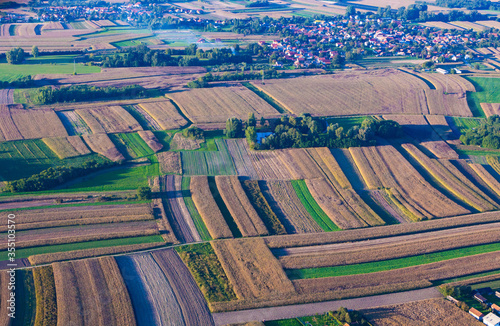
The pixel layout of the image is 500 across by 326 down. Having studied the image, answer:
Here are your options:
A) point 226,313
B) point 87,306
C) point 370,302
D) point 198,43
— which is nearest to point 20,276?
point 87,306

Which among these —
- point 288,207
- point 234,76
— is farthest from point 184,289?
point 234,76

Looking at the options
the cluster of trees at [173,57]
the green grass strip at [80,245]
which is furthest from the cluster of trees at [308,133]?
the cluster of trees at [173,57]

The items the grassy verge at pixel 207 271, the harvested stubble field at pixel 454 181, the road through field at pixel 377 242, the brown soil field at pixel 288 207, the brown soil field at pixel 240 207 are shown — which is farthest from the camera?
the harvested stubble field at pixel 454 181

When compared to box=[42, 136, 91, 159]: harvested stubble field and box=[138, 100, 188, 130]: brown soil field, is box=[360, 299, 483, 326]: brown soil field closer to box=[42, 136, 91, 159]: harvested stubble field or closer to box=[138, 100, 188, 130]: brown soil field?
box=[42, 136, 91, 159]: harvested stubble field

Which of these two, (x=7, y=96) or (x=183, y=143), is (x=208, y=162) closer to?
(x=183, y=143)

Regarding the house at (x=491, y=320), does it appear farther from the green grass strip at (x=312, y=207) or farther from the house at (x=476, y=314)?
the green grass strip at (x=312, y=207)

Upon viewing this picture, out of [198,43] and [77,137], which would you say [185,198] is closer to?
[77,137]

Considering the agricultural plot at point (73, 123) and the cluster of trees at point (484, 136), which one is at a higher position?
the cluster of trees at point (484, 136)

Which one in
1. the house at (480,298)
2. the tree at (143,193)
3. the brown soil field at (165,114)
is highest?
the brown soil field at (165,114)

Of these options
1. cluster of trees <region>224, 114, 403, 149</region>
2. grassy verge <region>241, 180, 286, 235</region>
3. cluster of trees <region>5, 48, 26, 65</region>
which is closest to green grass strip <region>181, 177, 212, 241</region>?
grassy verge <region>241, 180, 286, 235</region>
